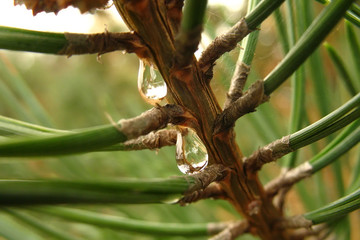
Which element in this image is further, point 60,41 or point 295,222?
point 295,222

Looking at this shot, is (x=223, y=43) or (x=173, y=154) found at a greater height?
(x=173, y=154)

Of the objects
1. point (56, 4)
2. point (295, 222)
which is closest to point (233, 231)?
point (295, 222)

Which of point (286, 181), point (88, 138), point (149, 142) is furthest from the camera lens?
point (286, 181)

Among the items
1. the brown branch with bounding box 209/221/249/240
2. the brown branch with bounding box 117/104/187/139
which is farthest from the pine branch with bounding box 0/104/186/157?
the brown branch with bounding box 209/221/249/240

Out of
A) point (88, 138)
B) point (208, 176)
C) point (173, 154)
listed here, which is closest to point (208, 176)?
point (208, 176)

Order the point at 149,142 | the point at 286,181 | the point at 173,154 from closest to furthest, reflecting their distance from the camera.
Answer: the point at 149,142 < the point at 286,181 < the point at 173,154

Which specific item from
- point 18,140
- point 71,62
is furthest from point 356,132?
point 71,62

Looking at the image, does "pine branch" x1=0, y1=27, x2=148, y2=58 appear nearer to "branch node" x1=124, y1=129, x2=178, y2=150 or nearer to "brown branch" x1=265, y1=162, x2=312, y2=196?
"branch node" x1=124, y1=129, x2=178, y2=150

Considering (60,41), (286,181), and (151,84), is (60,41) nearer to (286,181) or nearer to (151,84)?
(151,84)
